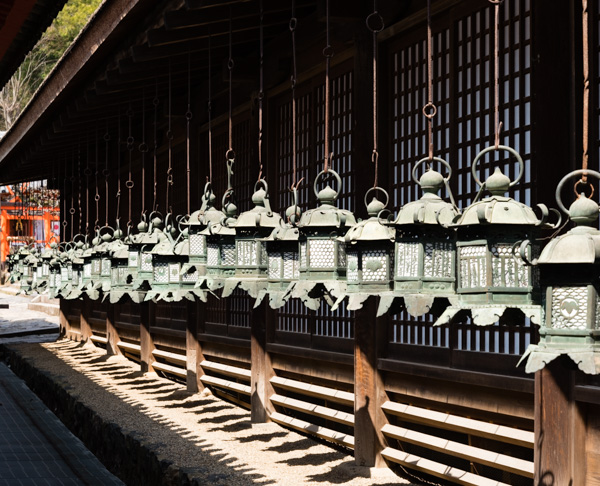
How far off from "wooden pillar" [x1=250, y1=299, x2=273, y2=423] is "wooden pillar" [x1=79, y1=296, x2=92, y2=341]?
525 inches

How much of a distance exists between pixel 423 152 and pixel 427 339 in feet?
5.75

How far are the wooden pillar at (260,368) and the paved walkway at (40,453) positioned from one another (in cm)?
206

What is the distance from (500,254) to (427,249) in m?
0.69

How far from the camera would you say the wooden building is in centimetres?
690

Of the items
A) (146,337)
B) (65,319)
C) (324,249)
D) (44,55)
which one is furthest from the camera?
(44,55)

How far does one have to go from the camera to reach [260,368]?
12828 millimetres

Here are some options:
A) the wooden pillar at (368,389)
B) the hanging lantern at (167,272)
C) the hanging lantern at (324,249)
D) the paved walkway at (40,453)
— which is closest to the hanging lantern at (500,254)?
the hanging lantern at (324,249)

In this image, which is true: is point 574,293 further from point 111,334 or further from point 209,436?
point 111,334

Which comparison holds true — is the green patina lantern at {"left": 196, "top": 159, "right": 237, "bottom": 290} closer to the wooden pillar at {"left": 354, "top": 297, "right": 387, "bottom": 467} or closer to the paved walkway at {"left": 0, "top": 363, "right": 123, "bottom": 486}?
the wooden pillar at {"left": 354, "top": 297, "right": 387, "bottom": 467}

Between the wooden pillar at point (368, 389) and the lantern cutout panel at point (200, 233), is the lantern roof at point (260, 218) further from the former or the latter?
the wooden pillar at point (368, 389)

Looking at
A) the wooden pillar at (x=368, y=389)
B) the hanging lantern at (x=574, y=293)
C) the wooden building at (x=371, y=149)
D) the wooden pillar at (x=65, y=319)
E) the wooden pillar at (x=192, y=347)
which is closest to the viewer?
the hanging lantern at (x=574, y=293)

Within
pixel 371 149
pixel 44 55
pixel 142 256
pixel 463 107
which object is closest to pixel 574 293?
pixel 463 107

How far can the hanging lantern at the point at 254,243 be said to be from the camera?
7.98 meters

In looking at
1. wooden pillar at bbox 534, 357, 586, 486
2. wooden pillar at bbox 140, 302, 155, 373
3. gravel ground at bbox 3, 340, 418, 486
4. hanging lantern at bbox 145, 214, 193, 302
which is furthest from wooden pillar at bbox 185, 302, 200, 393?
wooden pillar at bbox 534, 357, 586, 486
